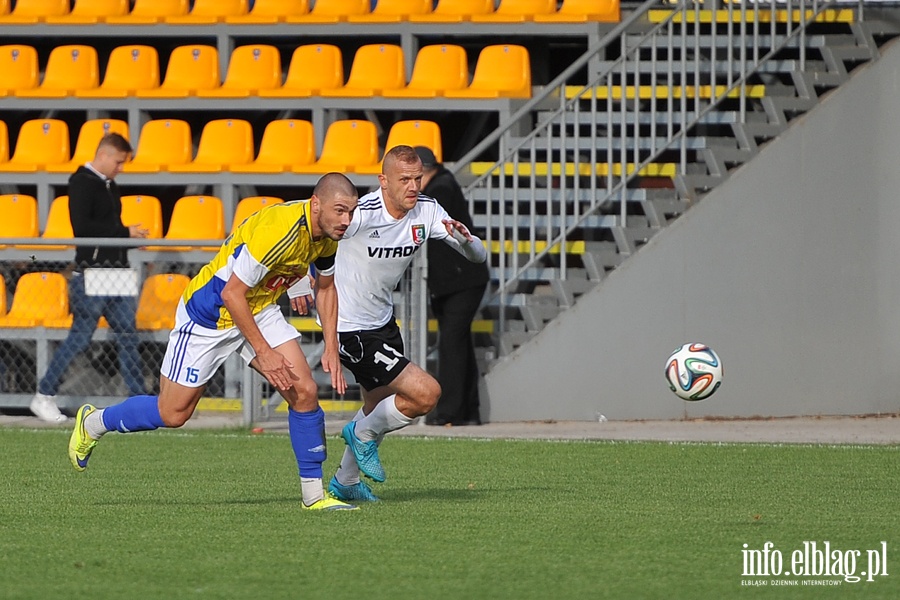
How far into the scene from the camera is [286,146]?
14125mm

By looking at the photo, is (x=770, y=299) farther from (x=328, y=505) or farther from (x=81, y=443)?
(x=81, y=443)

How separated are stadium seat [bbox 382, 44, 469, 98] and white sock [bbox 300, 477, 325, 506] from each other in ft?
23.6

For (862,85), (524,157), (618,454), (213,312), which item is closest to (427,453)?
(618,454)

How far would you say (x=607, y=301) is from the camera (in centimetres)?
1243

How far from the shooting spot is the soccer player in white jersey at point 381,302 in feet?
24.7

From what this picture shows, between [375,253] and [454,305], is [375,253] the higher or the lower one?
the higher one

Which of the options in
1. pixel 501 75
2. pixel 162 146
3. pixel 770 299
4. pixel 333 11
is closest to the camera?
pixel 770 299

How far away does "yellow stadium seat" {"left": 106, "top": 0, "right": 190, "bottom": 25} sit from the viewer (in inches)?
603

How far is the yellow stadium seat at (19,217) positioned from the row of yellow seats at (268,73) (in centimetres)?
135

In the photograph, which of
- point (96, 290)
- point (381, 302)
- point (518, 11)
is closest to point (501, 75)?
point (518, 11)

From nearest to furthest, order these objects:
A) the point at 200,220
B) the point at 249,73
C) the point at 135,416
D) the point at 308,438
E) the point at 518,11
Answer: the point at 308,438, the point at 135,416, the point at 200,220, the point at 518,11, the point at 249,73

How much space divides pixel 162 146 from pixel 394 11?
2676 mm

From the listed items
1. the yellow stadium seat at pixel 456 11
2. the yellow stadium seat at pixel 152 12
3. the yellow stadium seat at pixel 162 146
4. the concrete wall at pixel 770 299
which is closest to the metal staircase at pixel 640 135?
the concrete wall at pixel 770 299

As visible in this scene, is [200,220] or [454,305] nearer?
[454,305]
